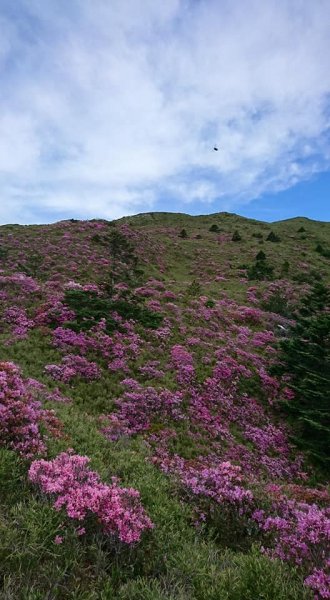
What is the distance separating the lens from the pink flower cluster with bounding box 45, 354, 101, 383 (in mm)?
19250

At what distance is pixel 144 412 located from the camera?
1798 centimetres

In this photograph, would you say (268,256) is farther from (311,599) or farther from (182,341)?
(311,599)

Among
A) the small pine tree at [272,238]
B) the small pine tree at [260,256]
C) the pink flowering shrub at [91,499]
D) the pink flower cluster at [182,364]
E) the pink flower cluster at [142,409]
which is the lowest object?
the pink flower cluster at [142,409]

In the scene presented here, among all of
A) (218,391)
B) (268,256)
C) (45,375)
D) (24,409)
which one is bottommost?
(218,391)

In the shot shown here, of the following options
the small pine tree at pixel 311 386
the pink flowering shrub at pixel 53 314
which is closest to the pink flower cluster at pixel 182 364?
the small pine tree at pixel 311 386

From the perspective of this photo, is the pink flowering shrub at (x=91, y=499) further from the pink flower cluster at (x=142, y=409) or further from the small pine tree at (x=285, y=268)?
the small pine tree at (x=285, y=268)

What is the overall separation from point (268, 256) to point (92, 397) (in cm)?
5104

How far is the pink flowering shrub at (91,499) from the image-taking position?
6805 millimetres

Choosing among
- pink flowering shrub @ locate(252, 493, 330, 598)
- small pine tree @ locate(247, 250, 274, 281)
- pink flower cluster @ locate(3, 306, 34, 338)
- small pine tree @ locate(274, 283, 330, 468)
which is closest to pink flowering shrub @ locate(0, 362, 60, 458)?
pink flowering shrub @ locate(252, 493, 330, 598)

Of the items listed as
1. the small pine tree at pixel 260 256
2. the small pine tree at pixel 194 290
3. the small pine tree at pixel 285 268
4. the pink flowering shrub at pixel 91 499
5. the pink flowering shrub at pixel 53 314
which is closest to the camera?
the pink flowering shrub at pixel 91 499

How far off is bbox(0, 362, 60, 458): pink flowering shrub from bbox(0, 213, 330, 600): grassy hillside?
55mm

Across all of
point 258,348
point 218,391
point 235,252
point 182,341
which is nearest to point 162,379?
point 218,391

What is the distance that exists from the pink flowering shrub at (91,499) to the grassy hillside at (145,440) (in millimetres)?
32

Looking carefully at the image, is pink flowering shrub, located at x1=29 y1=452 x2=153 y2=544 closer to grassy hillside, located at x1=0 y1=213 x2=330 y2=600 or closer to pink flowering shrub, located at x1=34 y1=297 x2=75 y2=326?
grassy hillside, located at x1=0 y1=213 x2=330 y2=600
